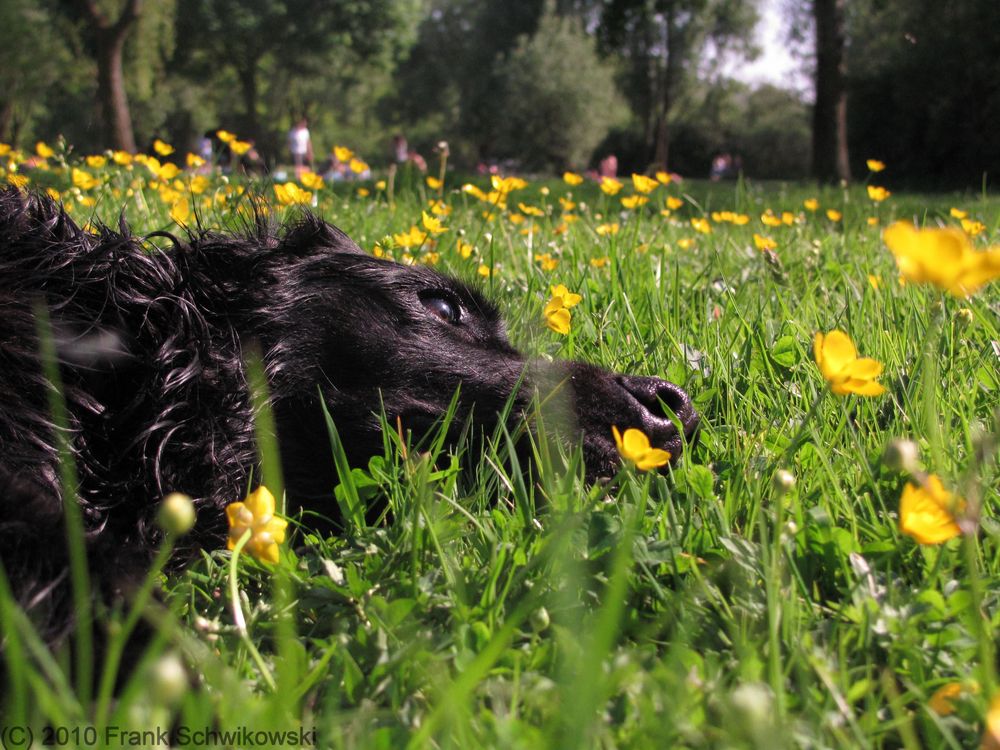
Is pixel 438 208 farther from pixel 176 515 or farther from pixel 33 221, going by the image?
pixel 176 515

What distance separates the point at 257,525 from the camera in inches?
49.8

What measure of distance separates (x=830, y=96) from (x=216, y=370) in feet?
60.7

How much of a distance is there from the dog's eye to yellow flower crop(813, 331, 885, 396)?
1385 mm

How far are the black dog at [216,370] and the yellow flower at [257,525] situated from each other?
0.33m

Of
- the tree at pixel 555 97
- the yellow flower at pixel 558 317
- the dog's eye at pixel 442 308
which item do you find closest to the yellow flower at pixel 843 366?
the yellow flower at pixel 558 317

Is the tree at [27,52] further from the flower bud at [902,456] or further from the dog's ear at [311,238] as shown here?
the flower bud at [902,456]

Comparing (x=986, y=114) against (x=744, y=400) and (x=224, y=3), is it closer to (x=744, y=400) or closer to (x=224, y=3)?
(x=744, y=400)

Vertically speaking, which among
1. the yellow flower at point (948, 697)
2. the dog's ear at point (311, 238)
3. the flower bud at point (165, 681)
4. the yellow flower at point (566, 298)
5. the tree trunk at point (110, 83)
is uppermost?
the tree trunk at point (110, 83)

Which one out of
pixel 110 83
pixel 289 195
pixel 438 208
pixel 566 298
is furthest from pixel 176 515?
pixel 110 83

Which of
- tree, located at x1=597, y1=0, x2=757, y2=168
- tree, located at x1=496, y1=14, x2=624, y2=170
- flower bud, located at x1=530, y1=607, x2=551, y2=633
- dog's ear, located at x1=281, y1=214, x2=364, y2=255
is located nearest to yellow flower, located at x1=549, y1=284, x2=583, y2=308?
dog's ear, located at x1=281, y1=214, x2=364, y2=255

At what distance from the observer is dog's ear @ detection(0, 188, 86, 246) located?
2051 mm

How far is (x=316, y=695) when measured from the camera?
1180 mm

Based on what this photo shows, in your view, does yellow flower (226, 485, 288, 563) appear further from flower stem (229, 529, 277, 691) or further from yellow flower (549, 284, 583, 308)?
yellow flower (549, 284, 583, 308)

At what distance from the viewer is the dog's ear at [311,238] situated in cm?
265
